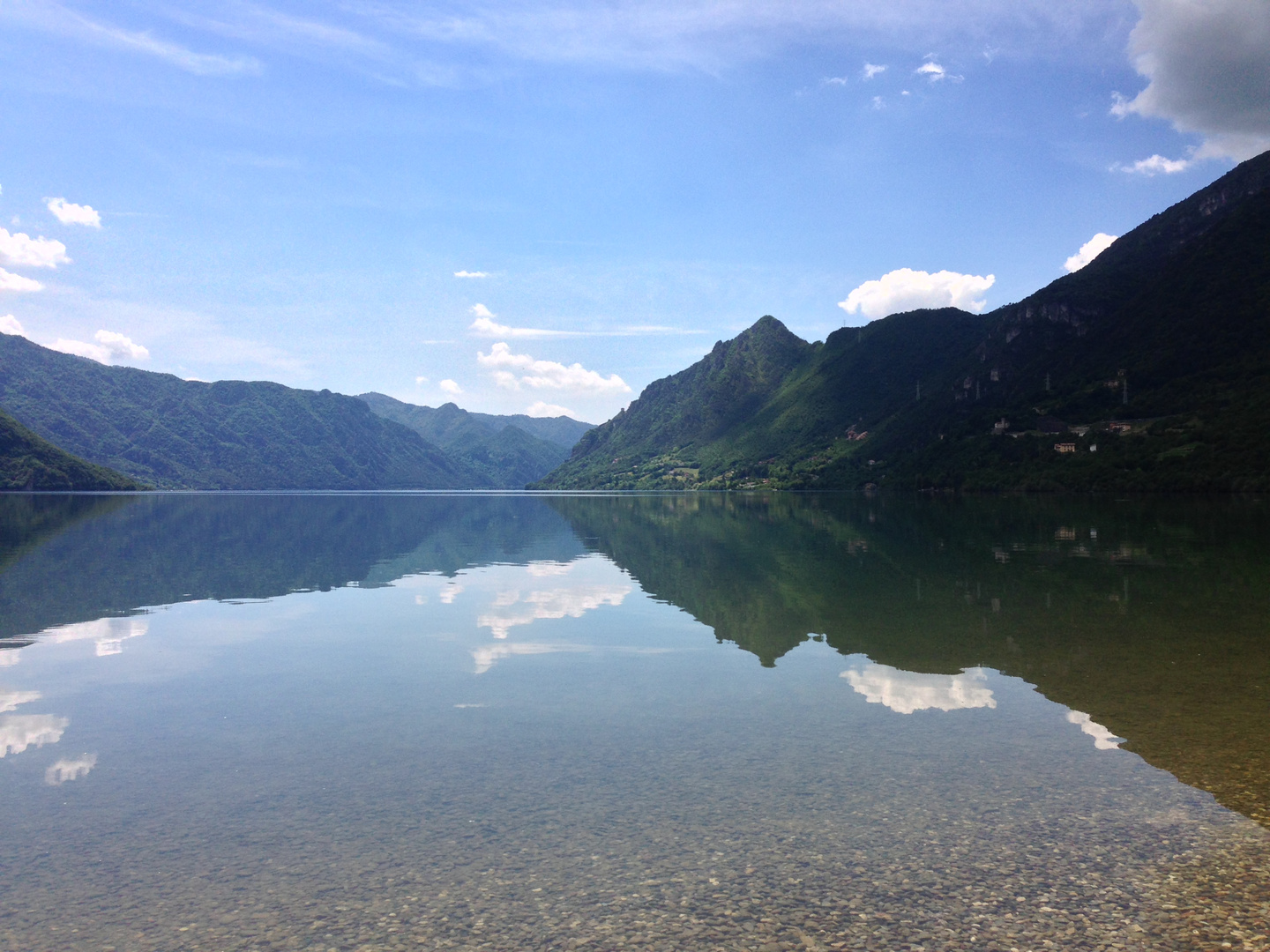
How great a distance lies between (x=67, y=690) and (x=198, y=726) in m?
5.39

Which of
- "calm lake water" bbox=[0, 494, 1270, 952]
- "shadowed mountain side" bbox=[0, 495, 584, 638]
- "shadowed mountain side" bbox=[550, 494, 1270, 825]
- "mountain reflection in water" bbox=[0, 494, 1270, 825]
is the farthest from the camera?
"shadowed mountain side" bbox=[0, 495, 584, 638]

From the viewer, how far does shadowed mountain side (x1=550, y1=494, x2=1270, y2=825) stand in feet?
48.6

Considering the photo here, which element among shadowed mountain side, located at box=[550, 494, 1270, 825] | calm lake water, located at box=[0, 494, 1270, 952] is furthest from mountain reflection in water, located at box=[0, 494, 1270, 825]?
calm lake water, located at box=[0, 494, 1270, 952]

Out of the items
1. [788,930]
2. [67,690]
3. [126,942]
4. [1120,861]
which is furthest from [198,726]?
[1120,861]

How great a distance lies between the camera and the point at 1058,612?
2759 cm

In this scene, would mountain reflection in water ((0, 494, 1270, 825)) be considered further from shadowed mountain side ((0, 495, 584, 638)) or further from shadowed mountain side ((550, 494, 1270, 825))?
shadowed mountain side ((0, 495, 584, 638))

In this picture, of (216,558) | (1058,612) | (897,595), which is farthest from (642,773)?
(216,558)

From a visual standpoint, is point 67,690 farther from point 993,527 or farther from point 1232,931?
point 993,527

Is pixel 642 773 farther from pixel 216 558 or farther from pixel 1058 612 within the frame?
pixel 216 558

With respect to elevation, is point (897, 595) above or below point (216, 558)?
below

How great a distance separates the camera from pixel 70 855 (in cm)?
962

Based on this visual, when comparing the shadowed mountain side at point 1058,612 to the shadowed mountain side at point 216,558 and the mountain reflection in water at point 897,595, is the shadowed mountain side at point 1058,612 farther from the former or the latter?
the shadowed mountain side at point 216,558

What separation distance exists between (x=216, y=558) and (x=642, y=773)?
48694 millimetres

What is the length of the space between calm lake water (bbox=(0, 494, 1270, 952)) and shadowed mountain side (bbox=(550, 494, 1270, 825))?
190mm
